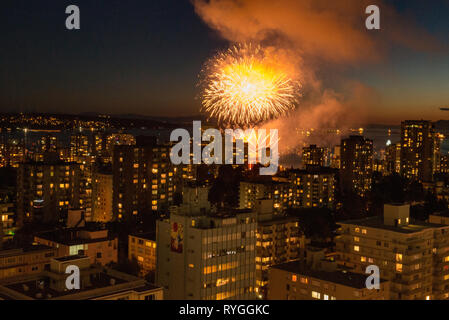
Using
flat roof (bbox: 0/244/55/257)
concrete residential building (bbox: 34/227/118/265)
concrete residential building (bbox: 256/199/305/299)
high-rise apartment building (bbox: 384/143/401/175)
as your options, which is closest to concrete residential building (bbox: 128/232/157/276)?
concrete residential building (bbox: 34/227/118/265)

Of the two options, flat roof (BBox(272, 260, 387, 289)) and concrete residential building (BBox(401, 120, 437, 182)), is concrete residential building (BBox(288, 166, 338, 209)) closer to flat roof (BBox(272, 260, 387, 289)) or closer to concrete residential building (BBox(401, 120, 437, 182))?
concrete residential building (BBox(401, 120, 437, 182))

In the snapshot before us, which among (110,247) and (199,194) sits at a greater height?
(199,194)

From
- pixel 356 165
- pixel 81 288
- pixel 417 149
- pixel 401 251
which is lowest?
pixel 401 251

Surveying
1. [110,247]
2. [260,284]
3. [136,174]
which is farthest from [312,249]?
[136,174]

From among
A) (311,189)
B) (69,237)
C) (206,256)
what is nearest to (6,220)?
(69,237)

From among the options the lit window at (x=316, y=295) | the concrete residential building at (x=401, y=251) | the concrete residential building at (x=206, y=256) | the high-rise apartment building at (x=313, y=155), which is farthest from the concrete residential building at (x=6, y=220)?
the high-rise apartment building at (x=313, y=155)

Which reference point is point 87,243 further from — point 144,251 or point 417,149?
point 417,149
